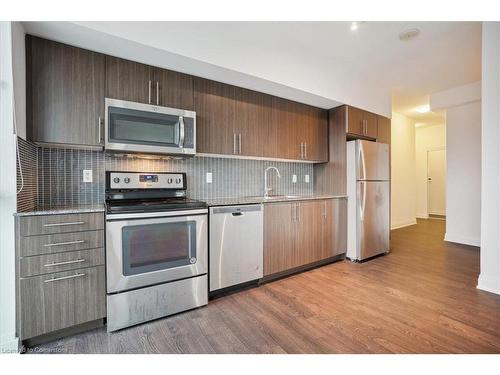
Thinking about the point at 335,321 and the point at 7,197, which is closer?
the point at 7,197

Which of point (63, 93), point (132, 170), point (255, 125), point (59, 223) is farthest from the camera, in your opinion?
point (255, 125)

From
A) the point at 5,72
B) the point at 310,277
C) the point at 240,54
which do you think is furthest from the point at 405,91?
the point at 5,72

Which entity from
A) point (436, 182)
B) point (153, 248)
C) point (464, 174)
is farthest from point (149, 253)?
point (436, 182)

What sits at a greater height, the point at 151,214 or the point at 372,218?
the point at 151,214

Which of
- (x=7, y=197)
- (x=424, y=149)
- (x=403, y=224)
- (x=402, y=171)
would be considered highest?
(x=424, y=149)

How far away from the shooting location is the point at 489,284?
7.72 feet

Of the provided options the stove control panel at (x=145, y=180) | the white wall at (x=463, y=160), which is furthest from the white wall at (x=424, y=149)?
the stove control panel at (x=145, y=180)

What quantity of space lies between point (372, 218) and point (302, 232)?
120cm

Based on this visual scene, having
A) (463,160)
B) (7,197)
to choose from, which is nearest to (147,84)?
(7,197)

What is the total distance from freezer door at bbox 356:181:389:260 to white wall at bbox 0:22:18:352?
3.38 m

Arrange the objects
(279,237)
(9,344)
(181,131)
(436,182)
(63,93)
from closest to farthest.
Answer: (9,344) → (63,93) → (181,131) → (279,237) → (436,182)

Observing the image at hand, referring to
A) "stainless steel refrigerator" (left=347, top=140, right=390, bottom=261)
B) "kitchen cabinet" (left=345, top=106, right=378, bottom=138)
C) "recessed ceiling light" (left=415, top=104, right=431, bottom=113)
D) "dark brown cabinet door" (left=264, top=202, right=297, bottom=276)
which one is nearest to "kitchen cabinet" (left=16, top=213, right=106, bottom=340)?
"dark brown cabinet door" (left=264, top=202, right=297, bottom=276)

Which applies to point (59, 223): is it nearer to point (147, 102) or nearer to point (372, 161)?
point (147, 102)
